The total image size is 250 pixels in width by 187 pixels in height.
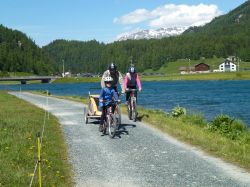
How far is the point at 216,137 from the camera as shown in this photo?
17.5m

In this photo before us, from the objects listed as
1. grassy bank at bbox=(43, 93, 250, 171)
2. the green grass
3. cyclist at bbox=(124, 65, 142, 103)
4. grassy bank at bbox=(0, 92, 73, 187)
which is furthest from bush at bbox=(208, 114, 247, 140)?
grassy bank at bbox=(0, 92, 73, 187)

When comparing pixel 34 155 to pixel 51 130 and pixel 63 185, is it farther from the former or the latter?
pixel 51 130

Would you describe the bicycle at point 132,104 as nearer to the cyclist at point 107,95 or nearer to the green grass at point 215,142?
the green grass at point 215,142

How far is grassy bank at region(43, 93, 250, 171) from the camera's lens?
44.9ft

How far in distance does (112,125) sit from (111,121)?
0.72ft

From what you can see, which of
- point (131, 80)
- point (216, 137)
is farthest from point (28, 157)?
point (131, 80)

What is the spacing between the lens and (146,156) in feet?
46.5

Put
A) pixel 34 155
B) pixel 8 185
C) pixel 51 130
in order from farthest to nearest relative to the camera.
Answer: pixel 51 130 < pixel 34 155 < pixel 8 185

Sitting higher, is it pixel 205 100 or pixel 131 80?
pixel 131 80

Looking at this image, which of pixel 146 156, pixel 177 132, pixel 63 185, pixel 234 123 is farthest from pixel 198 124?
pixel 63 185

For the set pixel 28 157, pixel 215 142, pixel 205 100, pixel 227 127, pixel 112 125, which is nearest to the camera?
pixel 28 157

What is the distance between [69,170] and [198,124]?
12598mm

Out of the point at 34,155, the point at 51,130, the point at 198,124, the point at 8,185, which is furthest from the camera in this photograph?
the point at 198,124

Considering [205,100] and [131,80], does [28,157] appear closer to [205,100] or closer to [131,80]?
[131,80]
